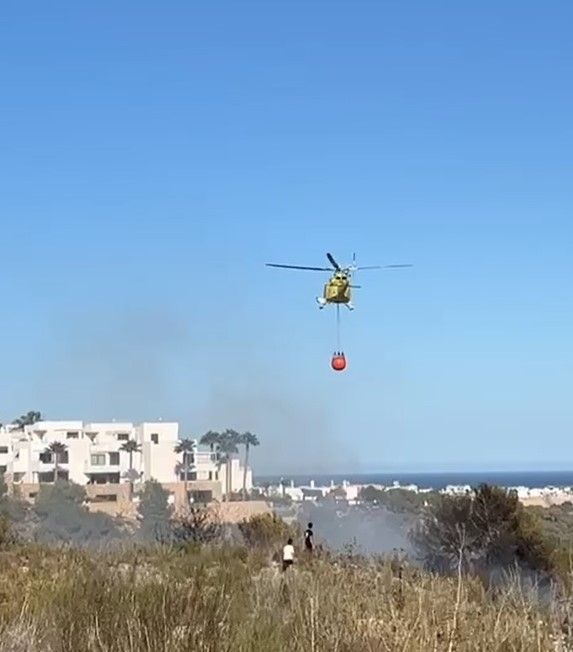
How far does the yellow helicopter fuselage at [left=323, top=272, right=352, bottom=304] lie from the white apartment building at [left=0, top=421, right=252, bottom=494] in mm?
69488

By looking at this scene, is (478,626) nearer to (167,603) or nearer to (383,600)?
(383,600)

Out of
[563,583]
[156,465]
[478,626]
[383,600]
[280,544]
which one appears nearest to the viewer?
[478,626]

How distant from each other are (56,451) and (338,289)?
73457 mm

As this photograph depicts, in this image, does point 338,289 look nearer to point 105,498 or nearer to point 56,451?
point 105,498

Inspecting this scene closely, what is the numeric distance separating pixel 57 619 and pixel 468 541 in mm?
21465

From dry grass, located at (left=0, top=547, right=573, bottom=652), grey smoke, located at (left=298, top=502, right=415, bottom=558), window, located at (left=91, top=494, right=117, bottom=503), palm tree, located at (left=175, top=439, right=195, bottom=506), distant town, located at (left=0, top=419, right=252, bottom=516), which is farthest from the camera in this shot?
palm tree, located at (left=175, top=439, right=195, bottom=506)

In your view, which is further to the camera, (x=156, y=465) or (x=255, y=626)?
(x=156, y=465)

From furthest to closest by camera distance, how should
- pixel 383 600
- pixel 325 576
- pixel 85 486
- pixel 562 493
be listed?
pixel 562 493, pixel 85 486, pixel 325 576, pixel 383 600

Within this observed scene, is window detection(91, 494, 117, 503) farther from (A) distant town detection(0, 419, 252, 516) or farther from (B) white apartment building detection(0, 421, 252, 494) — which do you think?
(B) white apartment building detection(0, 421, 252, 494)

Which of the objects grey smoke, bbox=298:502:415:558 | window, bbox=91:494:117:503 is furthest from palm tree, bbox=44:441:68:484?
grey smoke, bbox=298:502:415:558

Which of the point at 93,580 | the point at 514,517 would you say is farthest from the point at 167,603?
the point at 514,517

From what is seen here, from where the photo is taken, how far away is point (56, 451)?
83.8m

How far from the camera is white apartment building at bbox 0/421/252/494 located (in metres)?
84.1

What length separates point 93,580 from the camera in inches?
320
